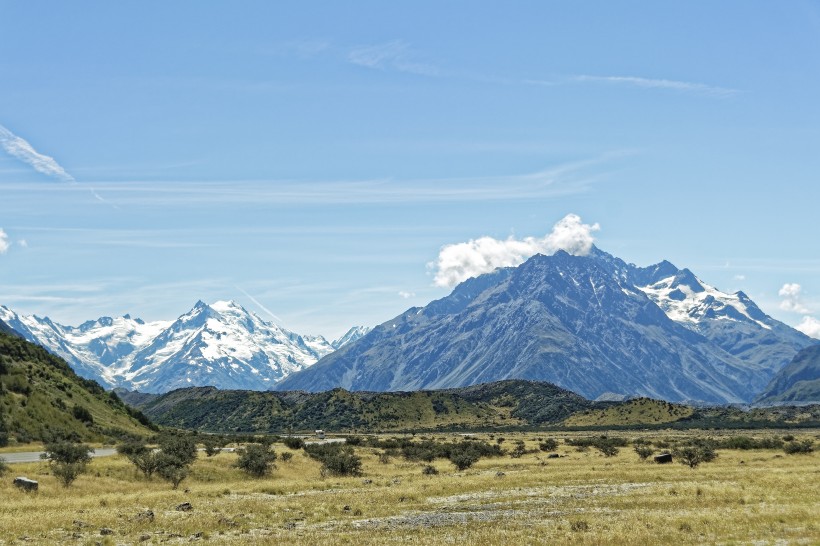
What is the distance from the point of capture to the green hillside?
84.2 meters

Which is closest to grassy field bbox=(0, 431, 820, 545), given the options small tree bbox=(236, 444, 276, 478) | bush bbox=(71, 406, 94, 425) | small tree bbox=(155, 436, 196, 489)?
small tree bbox=(236, 444, 276, 478)

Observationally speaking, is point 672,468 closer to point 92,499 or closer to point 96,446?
point 92,499

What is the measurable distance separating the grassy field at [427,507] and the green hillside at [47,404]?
22.3 m

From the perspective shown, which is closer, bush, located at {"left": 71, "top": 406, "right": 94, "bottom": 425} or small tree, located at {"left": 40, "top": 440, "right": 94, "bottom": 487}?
small tree, located at {"left": 40, "top": 440, "right": 94, "bottom": 487}

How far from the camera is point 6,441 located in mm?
77188

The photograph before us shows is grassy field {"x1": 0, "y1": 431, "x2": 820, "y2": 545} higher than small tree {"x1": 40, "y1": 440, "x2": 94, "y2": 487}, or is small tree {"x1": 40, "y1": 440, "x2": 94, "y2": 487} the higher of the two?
small tree {"x1": 40, "y1": 440, "x2": 94, "y2": 487}

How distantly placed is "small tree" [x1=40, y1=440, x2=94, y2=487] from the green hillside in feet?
75.3

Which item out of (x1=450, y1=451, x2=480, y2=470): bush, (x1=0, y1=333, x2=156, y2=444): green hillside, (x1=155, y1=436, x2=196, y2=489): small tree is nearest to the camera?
(x1=155, y1=436, x2=196, y2=489): small tree

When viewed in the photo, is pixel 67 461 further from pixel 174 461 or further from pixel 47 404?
pixel 47 404

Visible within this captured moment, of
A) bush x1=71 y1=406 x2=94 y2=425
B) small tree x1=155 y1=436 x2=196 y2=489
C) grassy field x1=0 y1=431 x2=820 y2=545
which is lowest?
grassy field x1=0 y1=431 x2=820 y2=545

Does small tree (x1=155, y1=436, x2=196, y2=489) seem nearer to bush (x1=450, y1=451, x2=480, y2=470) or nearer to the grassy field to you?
the grassy field

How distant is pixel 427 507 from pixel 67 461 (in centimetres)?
2873

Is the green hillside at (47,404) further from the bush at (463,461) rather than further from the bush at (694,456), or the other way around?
the bush at (694,456)

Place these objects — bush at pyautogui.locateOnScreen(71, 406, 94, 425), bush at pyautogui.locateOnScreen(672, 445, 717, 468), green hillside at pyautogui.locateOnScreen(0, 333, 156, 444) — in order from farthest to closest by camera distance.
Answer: bush at pyautogui.locateOnScreen(71, 406, 94, 425), green hillside at pyautogui.locateOnScreen(0, 333, 156, 444), bush at pyautogui.locateOnScreen(672, 445, 717, 468)
